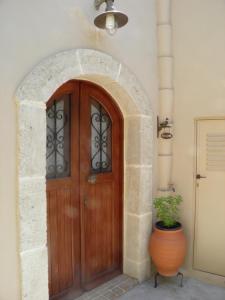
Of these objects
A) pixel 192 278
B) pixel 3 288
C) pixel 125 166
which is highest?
pixel 125 166

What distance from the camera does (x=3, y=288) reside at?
2562 millimetres

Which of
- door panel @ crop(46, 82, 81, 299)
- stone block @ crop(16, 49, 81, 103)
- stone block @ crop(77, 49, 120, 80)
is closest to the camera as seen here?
stone block @ crop(16, 49, 81, 103)

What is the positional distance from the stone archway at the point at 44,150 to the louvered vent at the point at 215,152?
0.76 meters

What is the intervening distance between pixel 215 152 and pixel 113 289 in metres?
2.12

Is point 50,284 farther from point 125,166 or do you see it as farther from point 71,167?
point 125,166

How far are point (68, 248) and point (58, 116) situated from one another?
4.89ft

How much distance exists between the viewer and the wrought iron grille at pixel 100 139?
11.9 feet

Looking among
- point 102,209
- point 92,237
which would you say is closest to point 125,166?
point 102,209

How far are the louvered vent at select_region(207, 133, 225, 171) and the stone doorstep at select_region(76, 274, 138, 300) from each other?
1.78m

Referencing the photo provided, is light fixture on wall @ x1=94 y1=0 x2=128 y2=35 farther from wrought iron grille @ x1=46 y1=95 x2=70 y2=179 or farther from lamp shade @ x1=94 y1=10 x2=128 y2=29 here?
wrought iron grille @ x1=46 y1=95 x2=70 y2=179

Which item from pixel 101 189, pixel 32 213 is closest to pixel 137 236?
pixel 101 189

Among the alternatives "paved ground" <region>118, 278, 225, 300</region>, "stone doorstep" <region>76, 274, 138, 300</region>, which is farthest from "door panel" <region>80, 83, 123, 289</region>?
"paved ground" <region>118, 278, 225, 300</region>

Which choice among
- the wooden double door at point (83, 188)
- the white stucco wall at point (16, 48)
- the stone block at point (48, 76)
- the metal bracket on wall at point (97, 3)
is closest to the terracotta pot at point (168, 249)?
the wooden double door at point (83, 188)

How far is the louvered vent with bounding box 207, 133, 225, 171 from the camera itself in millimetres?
3738
